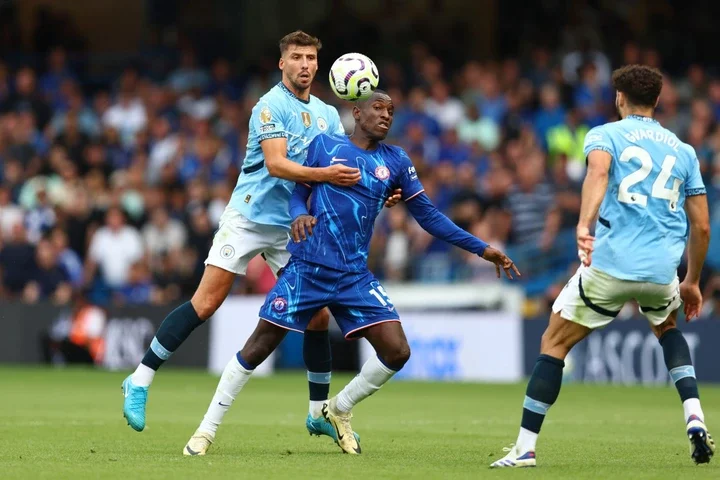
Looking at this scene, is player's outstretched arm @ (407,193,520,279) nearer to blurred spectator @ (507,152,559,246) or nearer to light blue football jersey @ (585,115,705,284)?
light blue football jersey @ (585,115,705,284)

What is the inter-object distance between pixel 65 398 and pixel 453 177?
8147 millimetres

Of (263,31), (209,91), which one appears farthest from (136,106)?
(263,31)

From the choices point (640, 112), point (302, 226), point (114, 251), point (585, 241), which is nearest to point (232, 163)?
point (114, 251)

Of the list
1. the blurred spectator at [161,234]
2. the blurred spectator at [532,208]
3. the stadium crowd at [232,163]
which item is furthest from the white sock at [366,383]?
the blurred spectator at [161,234]

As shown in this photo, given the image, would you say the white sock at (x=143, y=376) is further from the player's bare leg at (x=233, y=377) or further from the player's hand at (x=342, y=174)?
the player's hand at (x=342, y=174)

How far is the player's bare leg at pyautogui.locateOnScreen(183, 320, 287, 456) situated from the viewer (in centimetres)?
869

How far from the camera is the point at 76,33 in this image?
94.1 ft

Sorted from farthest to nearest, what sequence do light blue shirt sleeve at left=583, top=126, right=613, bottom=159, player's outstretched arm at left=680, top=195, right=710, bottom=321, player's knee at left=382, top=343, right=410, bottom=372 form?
player's knee at left=382, top=343, right=410, bottom=372 < player's outstretched arm at left=680, top=195, right=710, bottom=321 < light blue shirt sleeve at left=583, top=126, right=613, bottom=159

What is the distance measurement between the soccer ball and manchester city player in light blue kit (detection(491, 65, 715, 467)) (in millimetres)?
1644

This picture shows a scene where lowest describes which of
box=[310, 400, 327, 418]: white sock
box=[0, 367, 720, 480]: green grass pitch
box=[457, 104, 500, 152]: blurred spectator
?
box=[0, 367, 720, 480]: green grass pitch

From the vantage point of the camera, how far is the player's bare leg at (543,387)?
25.9 ft

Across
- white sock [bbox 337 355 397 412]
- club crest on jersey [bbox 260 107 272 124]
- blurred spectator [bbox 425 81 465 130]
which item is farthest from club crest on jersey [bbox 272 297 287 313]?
blurred spectator [bbox 425 81 465 130]

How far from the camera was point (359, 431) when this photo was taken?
10.8 m

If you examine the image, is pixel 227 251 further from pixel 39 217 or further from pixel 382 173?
pixel 39 217
